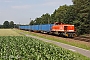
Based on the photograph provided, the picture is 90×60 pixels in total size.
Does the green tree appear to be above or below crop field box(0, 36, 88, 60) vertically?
above

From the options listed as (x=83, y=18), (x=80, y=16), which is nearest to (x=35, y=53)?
(x=83, y=18)

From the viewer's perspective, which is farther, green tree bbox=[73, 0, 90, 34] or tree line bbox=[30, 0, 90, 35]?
tree line bbox=[30, 0, 90, 35]

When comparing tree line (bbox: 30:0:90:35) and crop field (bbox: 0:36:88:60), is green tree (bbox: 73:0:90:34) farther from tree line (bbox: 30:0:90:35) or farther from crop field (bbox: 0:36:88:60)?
crop field (bbox: 0:36:88:60)

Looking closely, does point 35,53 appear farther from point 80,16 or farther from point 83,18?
point 80,16

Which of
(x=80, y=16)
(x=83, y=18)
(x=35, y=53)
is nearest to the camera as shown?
(x=35, y=53)

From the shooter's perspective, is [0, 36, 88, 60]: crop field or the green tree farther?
the green tree

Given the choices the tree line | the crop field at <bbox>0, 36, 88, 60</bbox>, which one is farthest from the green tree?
the crop field at <bbox>0, 36, 88, 60</bbox>

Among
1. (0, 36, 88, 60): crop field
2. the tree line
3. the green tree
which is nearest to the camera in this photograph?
(0, 36, 88, 60): crop field

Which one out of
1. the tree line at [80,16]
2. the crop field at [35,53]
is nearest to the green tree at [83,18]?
the tree line at [80,16]

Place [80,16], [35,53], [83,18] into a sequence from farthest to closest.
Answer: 1. [80,16]
2. [83,18]
3. [35,53]

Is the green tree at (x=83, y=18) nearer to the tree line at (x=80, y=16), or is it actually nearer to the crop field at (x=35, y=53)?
the tree line at (x=80, y=16)

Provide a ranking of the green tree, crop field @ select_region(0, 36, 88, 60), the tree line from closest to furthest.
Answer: crop field @ select_region(0, 36, 88, 60) < the green tree < the tree line

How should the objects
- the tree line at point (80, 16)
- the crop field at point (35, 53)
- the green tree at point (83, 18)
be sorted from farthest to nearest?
1. the tree line at point (80, 16)
2. the green tree at point (83, 18)
3. the crop field at point (35, 53)

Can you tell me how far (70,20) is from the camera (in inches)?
2835
